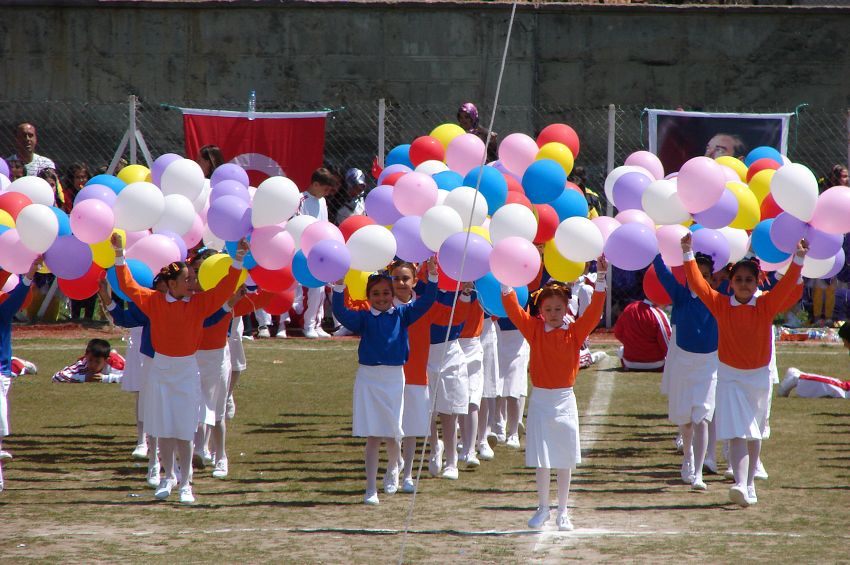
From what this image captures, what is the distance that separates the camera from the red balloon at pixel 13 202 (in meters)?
8.27

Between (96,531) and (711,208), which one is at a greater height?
(711,208)

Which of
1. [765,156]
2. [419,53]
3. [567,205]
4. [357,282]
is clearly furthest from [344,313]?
[419,53]

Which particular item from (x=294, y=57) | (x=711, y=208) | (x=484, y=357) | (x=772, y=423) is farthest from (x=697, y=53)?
(x=711, y=208)

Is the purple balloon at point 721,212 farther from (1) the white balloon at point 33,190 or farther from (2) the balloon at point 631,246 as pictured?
(1) the white balloon at point 33,190

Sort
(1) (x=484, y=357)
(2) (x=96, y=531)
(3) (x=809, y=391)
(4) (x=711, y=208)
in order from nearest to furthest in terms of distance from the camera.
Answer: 1. (2) (x=96, y=531)
2. (4) (x=711, y=208)
3. (1) (x=484, y=357)
4. (3) (x=809, y=391)

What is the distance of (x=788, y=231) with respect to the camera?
788 cm

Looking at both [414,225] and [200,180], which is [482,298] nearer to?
[414,225]

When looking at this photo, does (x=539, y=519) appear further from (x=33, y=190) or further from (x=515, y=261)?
(x=33, y=190)

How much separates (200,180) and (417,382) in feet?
6.51

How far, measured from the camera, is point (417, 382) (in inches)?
342

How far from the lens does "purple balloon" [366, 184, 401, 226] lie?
8.60 meters

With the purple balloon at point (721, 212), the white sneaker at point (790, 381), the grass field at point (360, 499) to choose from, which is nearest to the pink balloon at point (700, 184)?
the purple balloon at point (721, 212)

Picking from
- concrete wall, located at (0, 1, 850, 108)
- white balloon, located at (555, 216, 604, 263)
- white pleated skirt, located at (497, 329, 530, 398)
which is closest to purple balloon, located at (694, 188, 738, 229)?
white balloon, located at (555, 216, 604, 263)

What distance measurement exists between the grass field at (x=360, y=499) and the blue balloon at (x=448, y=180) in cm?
201
